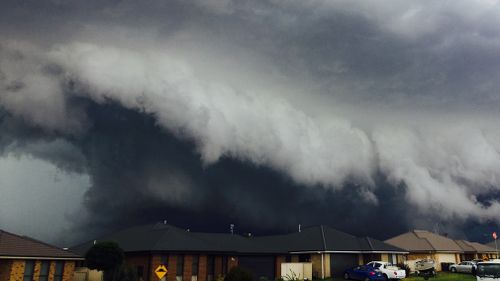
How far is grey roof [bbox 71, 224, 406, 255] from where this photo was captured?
156 feet

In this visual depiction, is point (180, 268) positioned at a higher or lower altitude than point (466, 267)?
lower

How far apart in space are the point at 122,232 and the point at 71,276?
16.9 metres

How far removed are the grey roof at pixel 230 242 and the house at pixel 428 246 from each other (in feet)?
44.6

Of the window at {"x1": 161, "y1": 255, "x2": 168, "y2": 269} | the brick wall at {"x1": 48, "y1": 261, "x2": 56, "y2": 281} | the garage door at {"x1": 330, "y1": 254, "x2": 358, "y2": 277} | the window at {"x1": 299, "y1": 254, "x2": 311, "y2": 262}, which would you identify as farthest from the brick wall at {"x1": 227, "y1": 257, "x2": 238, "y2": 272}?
the brick wall at {"x1": 48, "y1": 261, "x2": 56, "y2": 281}

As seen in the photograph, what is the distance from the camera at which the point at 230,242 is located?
5594cm

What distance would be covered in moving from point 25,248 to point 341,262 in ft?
108

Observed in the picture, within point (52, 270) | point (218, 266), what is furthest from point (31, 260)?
point (218, 266)

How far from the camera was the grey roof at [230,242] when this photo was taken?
156 feet

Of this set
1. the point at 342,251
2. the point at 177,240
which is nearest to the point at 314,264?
the point at 342,251

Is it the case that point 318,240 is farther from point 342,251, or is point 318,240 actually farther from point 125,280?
point 125,280

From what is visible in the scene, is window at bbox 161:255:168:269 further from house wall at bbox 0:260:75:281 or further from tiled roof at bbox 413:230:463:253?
tiled roof at bbox 413:230:463:253

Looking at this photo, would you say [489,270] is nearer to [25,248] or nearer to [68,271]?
[68,271]

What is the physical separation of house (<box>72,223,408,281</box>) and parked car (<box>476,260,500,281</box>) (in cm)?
1842

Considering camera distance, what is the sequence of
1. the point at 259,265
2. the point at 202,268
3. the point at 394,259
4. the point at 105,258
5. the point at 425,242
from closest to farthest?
the point at 105,258, the point at 202,268, the point at 259,265, the point at 394,259, the point at 425,242
